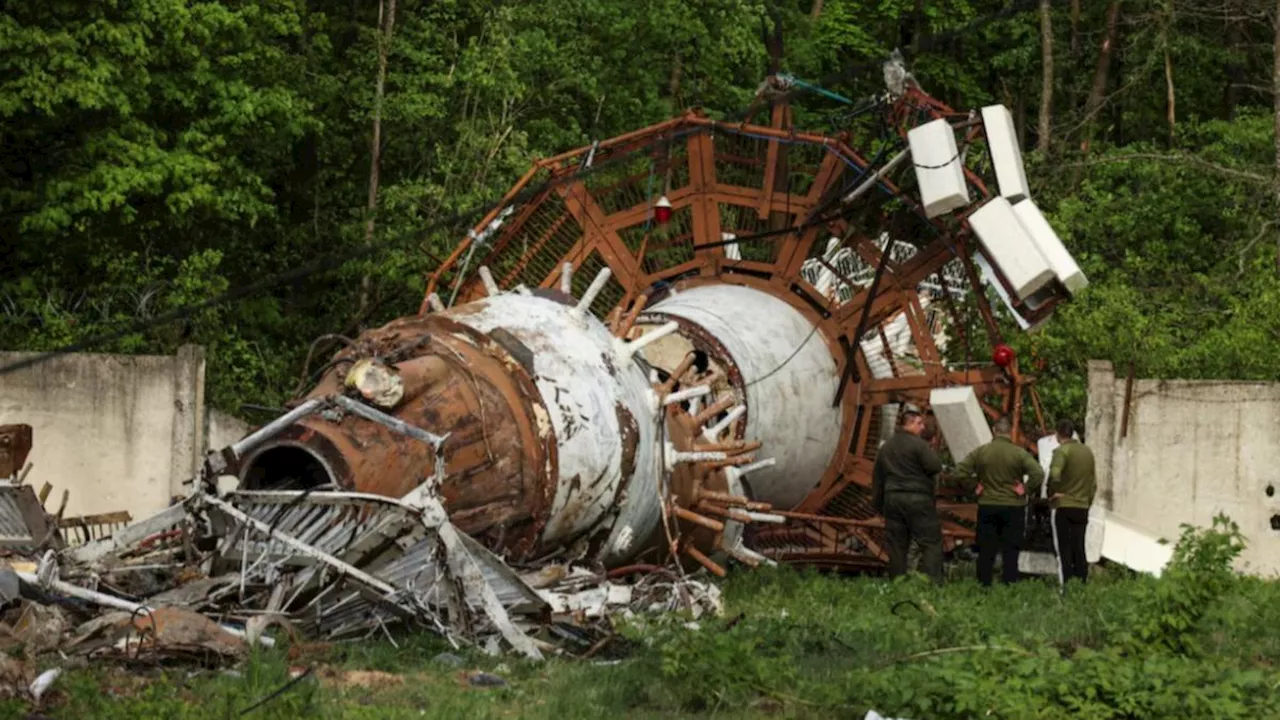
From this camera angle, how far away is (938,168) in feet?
64.4

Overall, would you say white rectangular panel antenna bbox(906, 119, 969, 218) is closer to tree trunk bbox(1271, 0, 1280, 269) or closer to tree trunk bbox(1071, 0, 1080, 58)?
tree trunk bbox(1271, 0, 1280, 269)

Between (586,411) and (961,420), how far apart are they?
4914 mm

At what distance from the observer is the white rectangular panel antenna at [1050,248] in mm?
19172

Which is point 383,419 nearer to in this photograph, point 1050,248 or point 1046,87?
point 1050,248

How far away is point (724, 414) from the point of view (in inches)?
797

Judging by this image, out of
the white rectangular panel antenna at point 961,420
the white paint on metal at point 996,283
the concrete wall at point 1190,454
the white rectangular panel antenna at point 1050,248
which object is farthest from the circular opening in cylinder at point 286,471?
the concrete wall at point 1190,454

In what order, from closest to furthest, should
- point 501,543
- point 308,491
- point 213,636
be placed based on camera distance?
point 213,636 → point 308,491 → point 501,543

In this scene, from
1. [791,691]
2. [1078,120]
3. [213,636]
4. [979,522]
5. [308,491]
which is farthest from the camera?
[1078,120]

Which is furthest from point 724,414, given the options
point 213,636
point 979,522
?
point 213,636

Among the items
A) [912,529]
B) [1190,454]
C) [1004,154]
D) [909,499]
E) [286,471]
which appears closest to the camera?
[286,471]

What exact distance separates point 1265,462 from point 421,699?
11901 mm

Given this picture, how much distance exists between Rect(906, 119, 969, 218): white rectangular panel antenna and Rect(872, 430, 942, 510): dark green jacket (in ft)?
7.57

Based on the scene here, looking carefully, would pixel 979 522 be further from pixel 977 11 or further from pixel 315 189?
pixel 977 11

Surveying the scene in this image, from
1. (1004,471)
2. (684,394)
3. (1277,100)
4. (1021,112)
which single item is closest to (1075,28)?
(1021,112)
